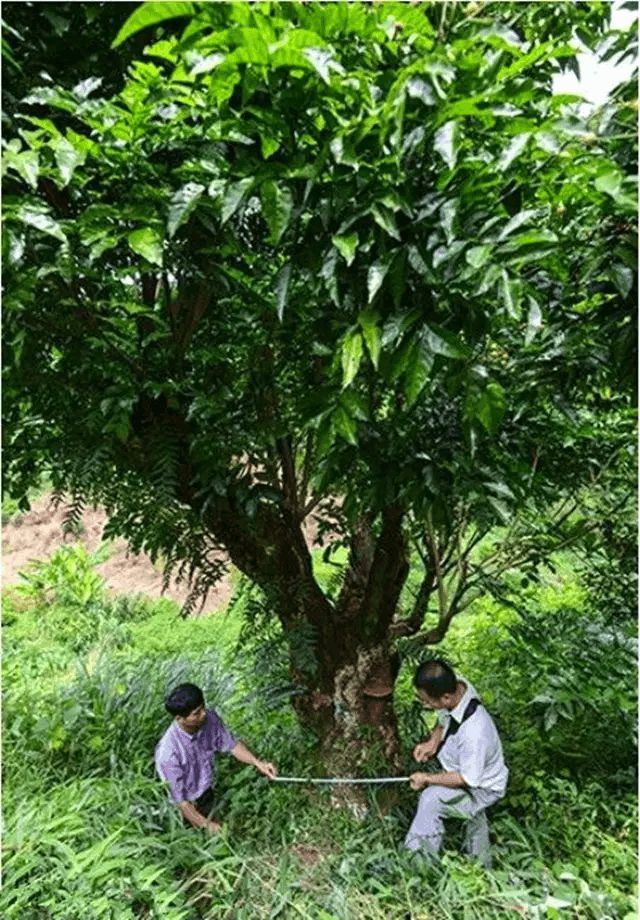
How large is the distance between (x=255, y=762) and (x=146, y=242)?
6.70 feet

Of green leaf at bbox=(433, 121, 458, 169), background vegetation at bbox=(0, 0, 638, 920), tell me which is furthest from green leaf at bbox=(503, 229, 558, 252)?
green leaf at bbox=(433, 121, 458, 169)

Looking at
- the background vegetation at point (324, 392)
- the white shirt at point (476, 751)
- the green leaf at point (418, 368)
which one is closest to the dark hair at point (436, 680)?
the white shirt at point (476, 751)

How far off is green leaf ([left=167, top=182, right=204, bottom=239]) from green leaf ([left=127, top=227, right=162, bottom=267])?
4cm

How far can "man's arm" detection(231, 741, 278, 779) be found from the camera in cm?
248

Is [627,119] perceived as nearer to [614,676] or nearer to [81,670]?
[614,676]

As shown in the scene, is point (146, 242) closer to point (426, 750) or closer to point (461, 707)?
point (461, 707)

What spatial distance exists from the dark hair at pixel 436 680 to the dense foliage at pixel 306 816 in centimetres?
26

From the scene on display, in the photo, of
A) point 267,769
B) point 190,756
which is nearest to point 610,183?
point 267,769

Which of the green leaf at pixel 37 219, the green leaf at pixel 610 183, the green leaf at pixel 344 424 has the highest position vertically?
the green leaf at pixel 610 183

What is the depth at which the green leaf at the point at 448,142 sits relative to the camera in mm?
898

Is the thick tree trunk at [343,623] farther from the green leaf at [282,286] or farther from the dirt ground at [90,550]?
the dirt ground at [90,550]

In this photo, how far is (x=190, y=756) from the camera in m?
2.54

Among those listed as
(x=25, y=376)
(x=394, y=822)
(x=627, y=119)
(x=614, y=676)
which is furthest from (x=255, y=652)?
(x=627, y=119)

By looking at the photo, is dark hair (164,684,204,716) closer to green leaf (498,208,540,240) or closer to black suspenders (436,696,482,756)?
black suspenders (436,696,482,756)
